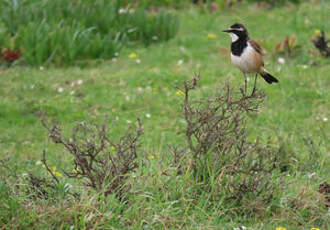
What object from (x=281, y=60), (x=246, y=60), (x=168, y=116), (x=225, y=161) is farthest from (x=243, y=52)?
(x=281, y=60)

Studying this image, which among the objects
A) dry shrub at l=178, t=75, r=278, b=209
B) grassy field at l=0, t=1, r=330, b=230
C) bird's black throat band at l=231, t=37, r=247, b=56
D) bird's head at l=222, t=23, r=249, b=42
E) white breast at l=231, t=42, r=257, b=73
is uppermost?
bird's head at l=222, t=23, r=249, b=42

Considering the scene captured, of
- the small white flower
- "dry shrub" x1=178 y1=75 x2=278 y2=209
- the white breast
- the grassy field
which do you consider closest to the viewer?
the grassy field

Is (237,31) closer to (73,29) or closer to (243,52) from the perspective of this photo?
(243,52)

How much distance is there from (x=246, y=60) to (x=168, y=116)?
1.98m

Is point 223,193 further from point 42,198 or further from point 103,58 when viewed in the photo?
point 103,58

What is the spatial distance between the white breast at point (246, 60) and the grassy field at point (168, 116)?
2.21ft

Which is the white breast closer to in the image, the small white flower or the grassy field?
the grassy field

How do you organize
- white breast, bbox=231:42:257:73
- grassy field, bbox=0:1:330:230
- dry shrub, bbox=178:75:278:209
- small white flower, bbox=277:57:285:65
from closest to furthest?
grassy field, bbox=0:1:330:230 → dry shrub, bbox=178:75:278:209 → white breast, bbox=231:42:257:73 → small white flower, bbox=277:57:285:65

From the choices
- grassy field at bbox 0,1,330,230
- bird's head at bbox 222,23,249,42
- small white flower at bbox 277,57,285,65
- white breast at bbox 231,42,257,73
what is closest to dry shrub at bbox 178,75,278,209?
grassy field at bbox 0,1,330,230

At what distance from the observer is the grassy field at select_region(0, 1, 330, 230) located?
3.55 meters

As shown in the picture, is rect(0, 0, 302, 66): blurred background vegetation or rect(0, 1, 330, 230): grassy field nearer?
rect(0, 1, 330, 230): grassy field

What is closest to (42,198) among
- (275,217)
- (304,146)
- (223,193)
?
(223,193)

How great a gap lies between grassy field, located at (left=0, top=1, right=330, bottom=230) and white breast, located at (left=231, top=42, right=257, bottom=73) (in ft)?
2.21

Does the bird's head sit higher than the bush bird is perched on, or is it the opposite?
the bird's head
